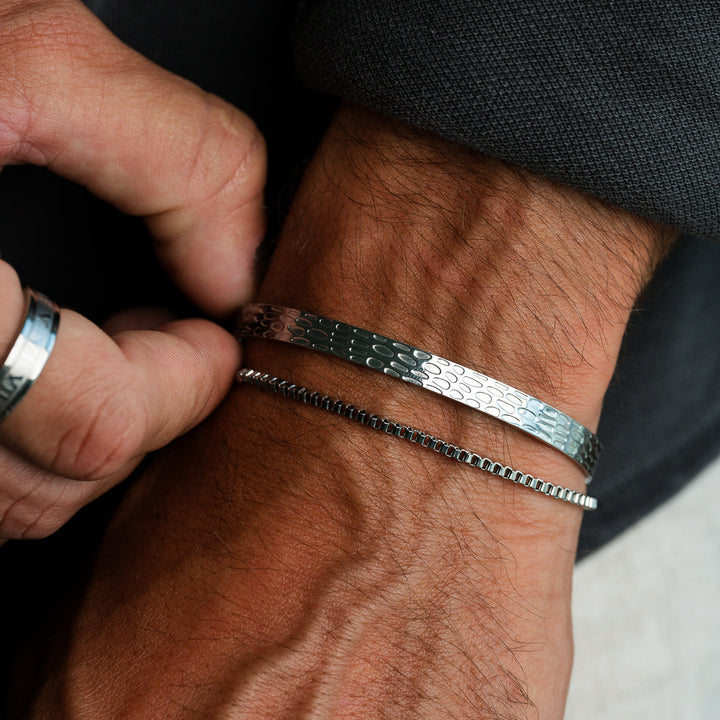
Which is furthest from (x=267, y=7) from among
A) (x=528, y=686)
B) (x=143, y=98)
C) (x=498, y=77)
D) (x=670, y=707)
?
(x=670, y=707)

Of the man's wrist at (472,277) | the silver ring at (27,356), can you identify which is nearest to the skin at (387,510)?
the man's wrist at (472,277)

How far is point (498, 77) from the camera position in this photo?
616 millimetres

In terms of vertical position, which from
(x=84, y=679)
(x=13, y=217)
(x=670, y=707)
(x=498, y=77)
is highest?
(x=498, y=77)

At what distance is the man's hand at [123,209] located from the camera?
578 mm

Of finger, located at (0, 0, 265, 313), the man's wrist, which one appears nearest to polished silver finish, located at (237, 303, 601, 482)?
the man's wrist

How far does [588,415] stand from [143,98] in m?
0.54

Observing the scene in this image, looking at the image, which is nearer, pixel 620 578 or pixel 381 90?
pixel 381 90

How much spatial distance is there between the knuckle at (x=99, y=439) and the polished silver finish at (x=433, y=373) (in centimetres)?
17

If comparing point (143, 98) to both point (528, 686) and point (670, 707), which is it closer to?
point (528, 686)

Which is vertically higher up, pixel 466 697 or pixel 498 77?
pixel 498 77

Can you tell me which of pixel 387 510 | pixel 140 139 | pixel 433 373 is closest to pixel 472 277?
pixel 433 373

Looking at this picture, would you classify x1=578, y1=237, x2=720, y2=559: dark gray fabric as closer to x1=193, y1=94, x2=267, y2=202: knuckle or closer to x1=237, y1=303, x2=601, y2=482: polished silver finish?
x1=237, y1=303, x2=601, y2=482: polished silver finish

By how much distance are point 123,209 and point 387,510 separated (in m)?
0.41

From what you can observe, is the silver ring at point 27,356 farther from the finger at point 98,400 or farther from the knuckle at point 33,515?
the knuckle at point 33,515
